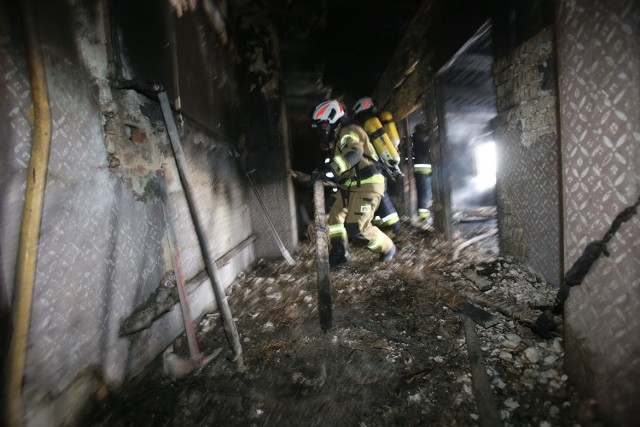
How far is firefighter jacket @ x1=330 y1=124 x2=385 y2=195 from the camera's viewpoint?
3.42 m

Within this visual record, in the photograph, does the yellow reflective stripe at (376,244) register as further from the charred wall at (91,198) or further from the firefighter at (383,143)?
the charred wall at (91,198)

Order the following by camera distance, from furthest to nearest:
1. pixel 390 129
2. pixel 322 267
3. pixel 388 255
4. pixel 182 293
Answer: pixel 390 129
pixel 388 255
pixel 322 267
pixel 182 293

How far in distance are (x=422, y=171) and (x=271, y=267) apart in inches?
114

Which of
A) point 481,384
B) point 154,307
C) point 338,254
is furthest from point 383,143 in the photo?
point 154,307

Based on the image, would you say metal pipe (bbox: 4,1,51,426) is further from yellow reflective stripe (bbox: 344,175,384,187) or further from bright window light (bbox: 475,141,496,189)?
bright window light (bbox: 475,141,496,189)

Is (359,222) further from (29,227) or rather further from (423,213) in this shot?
(29,227)

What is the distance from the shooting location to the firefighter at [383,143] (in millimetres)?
3832

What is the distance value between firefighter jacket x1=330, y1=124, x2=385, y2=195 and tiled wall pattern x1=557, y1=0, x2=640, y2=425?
2192 mm

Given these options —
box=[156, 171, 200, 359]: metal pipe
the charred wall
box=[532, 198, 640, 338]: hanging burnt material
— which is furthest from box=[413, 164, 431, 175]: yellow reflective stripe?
box=[156, 171, 200, 359]: metal pipe

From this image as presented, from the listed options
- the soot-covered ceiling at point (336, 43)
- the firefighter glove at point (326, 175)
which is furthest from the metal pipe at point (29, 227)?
the soot-covered ceiling at point (336, 43)

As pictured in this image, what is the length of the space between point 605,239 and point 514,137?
157cm

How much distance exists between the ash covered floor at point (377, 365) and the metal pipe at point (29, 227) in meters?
0.58

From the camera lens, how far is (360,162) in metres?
3.69

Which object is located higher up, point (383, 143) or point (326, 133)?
point (326, 133)
